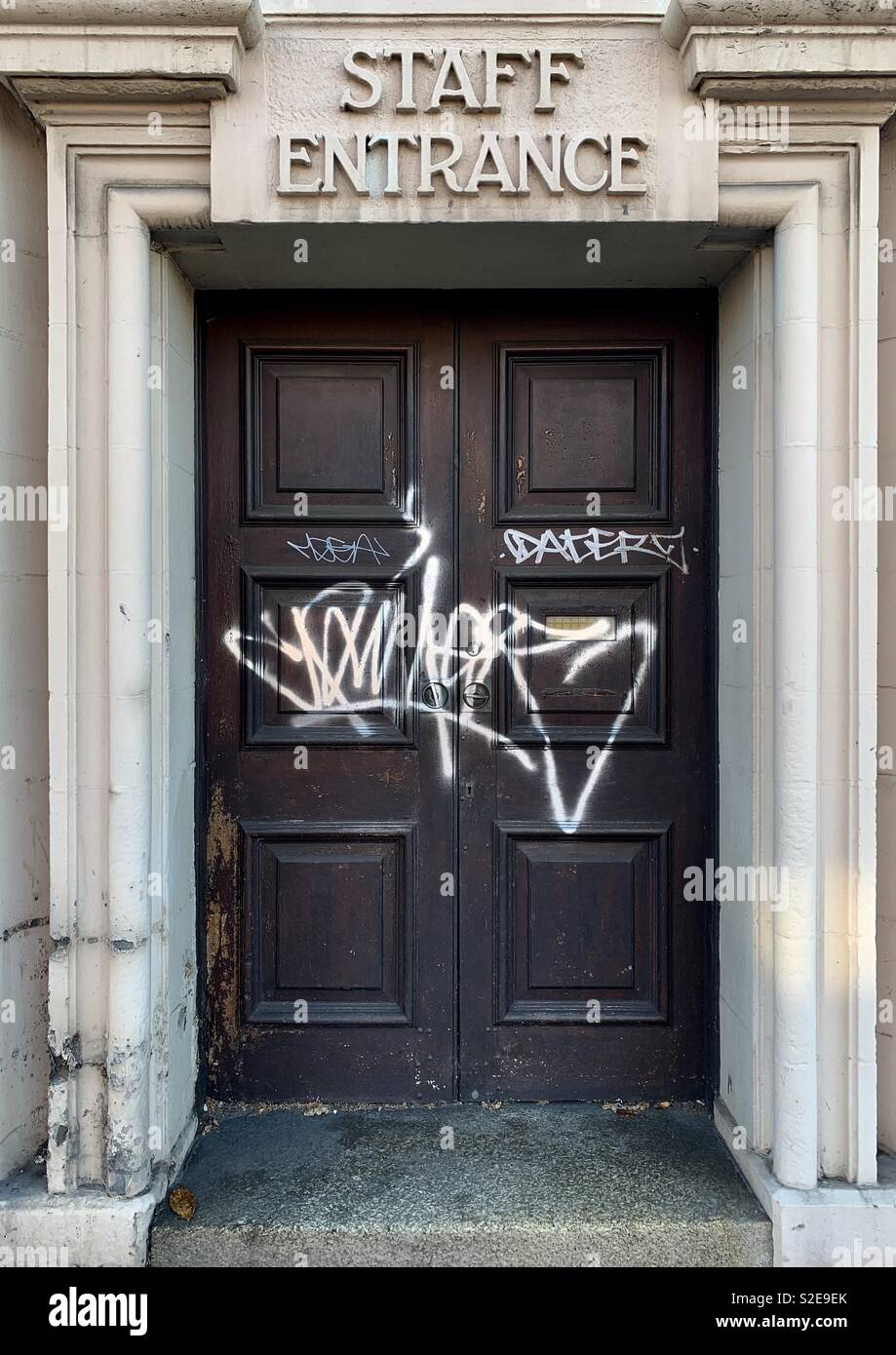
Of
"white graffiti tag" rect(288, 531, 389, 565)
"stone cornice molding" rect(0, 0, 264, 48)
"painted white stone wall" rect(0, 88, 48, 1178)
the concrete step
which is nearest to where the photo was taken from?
"stone cornice molding" rect(0, 0, 264, 48)

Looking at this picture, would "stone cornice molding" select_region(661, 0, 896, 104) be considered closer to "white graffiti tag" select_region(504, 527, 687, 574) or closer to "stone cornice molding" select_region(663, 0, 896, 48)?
"stone cornice molding" select_region(663, 0, 896, 48)

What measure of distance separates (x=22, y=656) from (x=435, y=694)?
4.80 ft

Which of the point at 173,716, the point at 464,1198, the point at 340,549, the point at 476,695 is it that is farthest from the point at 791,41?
the point at 464,1198

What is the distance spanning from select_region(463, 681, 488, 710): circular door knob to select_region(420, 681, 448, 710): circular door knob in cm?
8

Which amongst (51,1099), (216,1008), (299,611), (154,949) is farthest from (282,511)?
(51,1099)

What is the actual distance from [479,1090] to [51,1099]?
5.09 ft

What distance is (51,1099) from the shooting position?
2.88 m

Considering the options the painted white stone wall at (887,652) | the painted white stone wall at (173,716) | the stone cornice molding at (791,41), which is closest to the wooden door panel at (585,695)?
the painted white stone wall at (887,652)

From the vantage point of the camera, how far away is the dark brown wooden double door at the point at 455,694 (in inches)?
135

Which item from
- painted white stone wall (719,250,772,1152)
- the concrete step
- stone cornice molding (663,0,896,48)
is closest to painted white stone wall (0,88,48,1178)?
the concrete step

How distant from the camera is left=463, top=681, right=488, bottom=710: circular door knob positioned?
11.3ft

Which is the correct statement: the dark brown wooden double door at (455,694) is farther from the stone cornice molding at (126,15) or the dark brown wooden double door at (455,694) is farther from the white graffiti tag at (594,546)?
the stone cornice molding at (126,15)

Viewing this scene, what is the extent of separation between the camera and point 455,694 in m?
3.45

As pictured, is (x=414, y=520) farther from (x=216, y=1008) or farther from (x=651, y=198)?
(x=216, y=1008)
